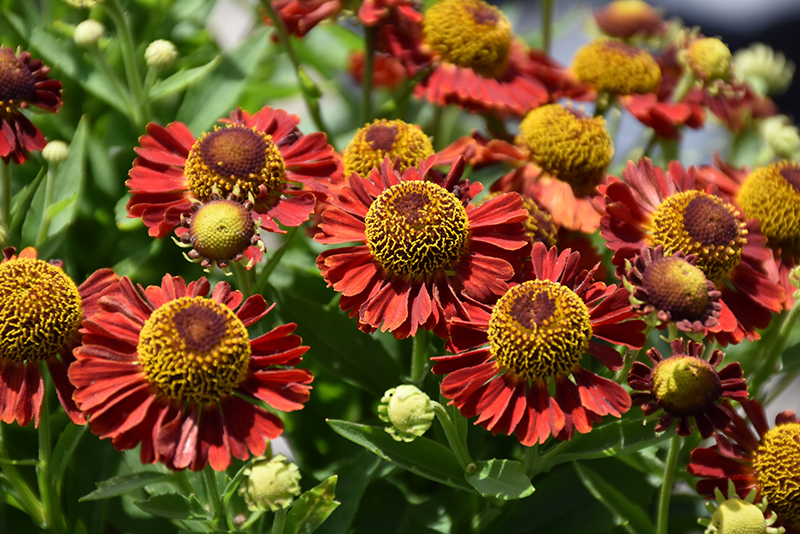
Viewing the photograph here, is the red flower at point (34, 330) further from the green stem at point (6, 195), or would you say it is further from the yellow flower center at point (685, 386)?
the yellow flower center at point (685, 386)

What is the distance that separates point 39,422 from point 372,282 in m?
0.45

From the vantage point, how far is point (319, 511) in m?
0.95

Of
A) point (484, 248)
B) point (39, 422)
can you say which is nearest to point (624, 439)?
point (484, 248)

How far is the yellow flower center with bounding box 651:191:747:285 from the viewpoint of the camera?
1085 mm

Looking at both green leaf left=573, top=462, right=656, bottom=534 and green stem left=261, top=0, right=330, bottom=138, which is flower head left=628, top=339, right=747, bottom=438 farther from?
green stem left=261, top=0, right=330, bottom=138

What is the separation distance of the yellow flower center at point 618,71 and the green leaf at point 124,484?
101cm

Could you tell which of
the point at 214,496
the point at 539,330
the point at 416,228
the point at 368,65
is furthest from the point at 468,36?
the point at 214,496

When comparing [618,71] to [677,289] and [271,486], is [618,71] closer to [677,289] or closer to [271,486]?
[677,289]

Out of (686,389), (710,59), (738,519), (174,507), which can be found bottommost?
(174,507)

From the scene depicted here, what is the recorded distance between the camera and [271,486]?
865 millimetres

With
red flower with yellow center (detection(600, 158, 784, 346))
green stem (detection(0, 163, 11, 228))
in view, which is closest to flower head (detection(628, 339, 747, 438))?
red flower with yellow center (detection(600, 158, 784, 346))

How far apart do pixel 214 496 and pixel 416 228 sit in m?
0.40

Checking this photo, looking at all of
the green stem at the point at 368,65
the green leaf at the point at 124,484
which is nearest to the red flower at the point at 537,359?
the green leaf at the point at 124,484

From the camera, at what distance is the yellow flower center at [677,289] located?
89cm
